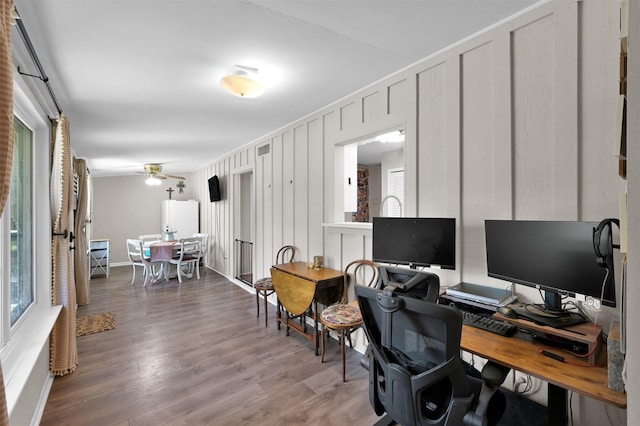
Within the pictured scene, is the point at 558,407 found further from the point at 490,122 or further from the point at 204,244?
the point at 204,244

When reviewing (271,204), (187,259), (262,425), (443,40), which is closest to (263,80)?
(443,40)

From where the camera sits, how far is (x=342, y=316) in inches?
92.4

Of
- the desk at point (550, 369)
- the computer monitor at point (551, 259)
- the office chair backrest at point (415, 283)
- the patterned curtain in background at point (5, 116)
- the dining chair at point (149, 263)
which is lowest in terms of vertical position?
the dining chair at point (149, 263)

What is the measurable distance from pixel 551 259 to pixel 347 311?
5.00ft

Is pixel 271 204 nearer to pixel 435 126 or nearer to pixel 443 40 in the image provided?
pixel 435 126

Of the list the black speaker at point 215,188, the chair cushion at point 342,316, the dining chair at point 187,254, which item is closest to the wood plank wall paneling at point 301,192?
the chair cushion at point 342,316

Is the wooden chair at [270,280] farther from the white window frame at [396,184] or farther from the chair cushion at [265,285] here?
the white window frame at [396,184]

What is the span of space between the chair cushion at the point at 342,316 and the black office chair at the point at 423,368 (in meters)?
0.92

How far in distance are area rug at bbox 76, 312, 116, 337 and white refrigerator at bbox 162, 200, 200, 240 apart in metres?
3.24

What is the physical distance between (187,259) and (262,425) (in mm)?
4491

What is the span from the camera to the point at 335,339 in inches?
118

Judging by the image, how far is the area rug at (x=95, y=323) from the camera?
127 inches

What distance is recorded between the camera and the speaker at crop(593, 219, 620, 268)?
1150 millimetres

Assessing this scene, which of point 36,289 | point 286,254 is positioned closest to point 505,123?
point 286,254
